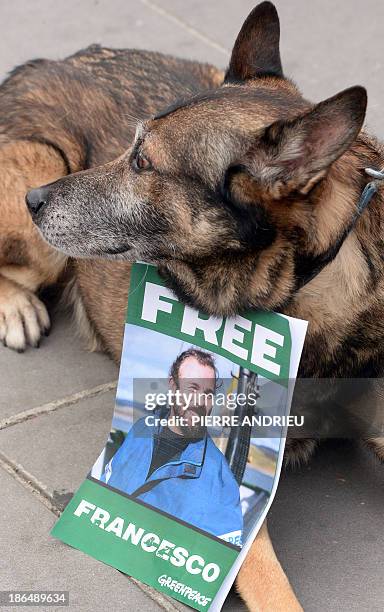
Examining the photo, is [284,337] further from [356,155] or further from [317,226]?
[356,155]

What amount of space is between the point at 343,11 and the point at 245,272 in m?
4.13

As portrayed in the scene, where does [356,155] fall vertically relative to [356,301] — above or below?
above

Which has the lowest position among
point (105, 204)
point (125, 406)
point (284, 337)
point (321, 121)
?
point (125, 406)

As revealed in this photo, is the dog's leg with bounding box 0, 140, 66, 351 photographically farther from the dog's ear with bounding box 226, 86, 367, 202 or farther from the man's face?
the dog's ear with bounding box 226, 86, 367, 202

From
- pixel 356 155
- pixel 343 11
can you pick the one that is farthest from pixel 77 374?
pixel 343 11

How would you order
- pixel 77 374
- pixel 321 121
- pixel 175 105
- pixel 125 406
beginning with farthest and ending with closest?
pixel 77 374 → pixel 125 406 → pixel 175 105 → pixel 321 121

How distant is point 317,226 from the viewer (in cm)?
315

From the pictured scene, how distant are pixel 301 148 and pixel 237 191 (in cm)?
25

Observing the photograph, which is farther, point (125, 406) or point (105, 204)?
point (125, 406)

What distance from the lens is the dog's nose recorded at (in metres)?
3.66

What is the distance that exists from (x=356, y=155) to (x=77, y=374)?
5.66 ft

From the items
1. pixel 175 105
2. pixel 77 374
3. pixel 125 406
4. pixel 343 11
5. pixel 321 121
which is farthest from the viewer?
pixel 343 11

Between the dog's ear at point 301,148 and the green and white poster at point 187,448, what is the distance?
18.3 inches

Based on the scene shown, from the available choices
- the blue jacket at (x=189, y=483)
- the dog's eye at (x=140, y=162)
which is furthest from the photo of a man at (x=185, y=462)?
the dog's eye at (x=140, y=162)
